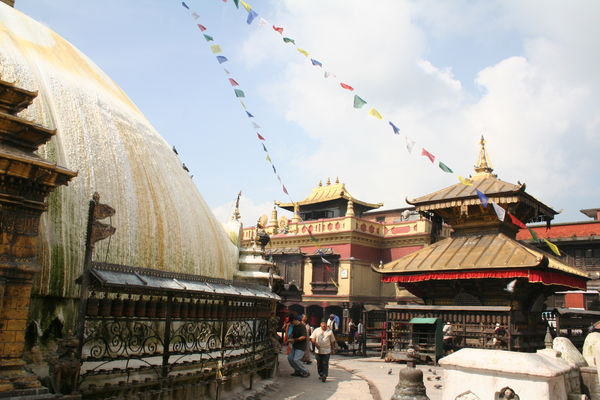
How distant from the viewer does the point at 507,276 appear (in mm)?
14969

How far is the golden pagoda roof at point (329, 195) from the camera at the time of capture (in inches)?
1377

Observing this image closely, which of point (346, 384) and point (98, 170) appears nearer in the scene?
point (98, 170)

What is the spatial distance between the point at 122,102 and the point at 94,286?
5.04 meters

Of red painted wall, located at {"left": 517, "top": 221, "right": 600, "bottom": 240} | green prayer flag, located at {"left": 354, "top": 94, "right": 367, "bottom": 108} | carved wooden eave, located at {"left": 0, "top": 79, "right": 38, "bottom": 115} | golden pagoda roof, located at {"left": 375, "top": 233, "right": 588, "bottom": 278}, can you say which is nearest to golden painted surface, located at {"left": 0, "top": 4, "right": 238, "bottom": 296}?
carved wooden eave, located at {"left": 0, "top": 79, "right": 38, "bottom": 115}

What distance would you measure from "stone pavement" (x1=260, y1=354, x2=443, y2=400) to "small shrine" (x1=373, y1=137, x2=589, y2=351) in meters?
2.16

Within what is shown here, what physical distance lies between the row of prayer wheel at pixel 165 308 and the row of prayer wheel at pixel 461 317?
8.11 metres

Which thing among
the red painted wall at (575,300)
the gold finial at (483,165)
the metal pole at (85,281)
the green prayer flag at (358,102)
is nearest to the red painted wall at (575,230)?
the red painted wall at (575,300)

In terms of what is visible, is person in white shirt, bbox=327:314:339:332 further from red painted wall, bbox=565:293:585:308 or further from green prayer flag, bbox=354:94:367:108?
red painted wall, bbox=565:293:585:308

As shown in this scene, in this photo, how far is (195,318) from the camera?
7297 millimetres

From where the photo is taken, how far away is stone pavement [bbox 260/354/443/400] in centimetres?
913

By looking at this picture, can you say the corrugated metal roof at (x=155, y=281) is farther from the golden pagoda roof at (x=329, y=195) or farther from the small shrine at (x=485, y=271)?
the golden pagoda roof at (x=329, y=195)

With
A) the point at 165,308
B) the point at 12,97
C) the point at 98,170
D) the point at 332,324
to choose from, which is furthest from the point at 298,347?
the point at 332,324

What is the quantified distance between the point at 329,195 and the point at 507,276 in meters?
21.5

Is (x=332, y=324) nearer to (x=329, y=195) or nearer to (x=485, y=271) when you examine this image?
(x=485, y=271)
